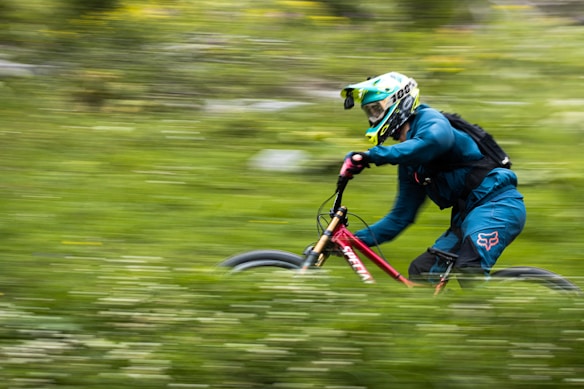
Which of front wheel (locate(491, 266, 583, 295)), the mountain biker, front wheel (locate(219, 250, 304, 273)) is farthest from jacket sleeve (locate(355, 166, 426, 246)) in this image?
front wheel (locate(491, 266, 583, 295))

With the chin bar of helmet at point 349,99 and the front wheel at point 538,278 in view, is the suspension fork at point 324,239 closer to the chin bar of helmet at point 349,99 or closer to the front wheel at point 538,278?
the chin bar of helmet at point 349,99

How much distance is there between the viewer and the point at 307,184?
9094 mm

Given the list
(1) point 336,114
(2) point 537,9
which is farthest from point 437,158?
(2) point 537,9

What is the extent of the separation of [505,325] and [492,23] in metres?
9.45

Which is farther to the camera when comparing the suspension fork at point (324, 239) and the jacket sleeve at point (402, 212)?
the jacket sleeve at point (402, 212)

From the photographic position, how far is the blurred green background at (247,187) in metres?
4.11

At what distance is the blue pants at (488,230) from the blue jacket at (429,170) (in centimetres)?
9

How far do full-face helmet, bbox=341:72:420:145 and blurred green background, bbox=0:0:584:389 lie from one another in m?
1.21

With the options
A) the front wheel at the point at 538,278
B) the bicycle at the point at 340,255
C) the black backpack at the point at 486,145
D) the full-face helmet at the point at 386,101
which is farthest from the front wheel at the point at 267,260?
the black backpack at the point at 486,145

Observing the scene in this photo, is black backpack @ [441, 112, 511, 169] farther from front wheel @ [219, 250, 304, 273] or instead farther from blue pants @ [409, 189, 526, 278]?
front wheel @ [219, 250, 304, 273]

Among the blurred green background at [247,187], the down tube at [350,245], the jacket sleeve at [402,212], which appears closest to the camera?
the blurred green background at [247,187]

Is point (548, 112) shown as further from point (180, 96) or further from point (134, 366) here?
point (134, 366)

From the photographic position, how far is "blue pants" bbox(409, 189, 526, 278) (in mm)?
5746

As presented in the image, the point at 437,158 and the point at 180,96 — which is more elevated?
the point at 437,158
